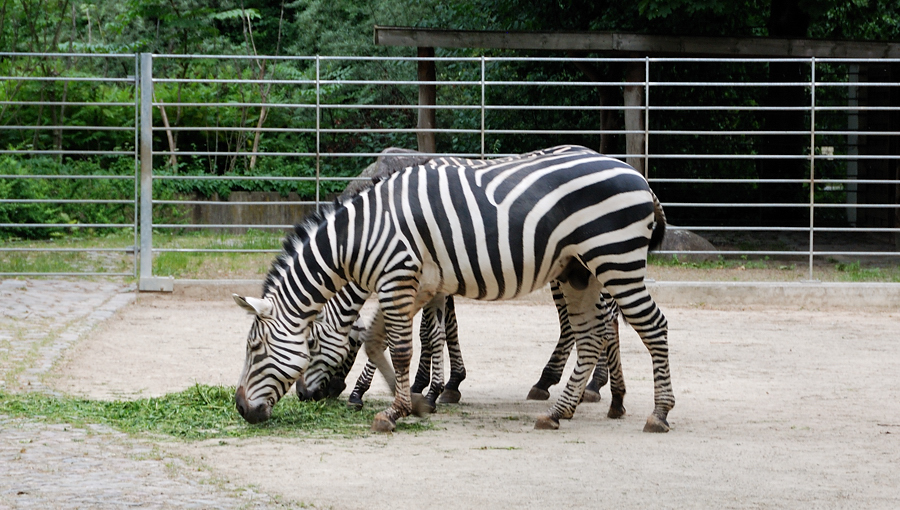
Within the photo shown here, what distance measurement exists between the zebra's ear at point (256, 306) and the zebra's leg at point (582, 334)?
5.60ft

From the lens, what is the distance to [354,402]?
5.72m

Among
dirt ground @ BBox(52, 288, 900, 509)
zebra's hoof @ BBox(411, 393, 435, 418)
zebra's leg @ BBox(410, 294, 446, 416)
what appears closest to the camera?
dirt ground @ BBox(52, 288, 900, 509)

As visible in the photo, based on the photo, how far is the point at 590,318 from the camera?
224 inches

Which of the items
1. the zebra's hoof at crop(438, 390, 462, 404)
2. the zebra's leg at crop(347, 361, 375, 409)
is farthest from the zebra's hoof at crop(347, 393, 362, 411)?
the zebra's hoof at crop(438, 390, 462, 404)

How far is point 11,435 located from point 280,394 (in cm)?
130

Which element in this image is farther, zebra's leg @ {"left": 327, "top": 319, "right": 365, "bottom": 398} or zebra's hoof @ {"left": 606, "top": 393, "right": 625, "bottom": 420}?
zebra's leg @ {"left": 327, "top": 319, "right": 365, "bottom": 398}

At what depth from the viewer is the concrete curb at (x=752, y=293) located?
10.2 meters

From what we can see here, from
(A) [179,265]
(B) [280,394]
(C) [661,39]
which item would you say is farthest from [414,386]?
(C) [661,39]

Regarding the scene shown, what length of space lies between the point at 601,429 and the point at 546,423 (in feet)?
1.03

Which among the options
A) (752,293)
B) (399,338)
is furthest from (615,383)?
(752,293)

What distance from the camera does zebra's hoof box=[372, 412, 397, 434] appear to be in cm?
511

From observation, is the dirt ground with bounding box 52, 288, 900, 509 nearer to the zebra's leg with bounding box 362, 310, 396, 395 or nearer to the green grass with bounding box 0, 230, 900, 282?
the zebra's leg with bounding box 362, 310, 396, 395

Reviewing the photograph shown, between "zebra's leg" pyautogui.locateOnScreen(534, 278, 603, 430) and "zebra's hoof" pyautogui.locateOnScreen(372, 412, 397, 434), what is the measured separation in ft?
3.33

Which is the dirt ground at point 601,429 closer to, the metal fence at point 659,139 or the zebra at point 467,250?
the zebra at point 467,250
